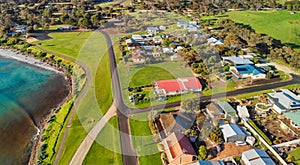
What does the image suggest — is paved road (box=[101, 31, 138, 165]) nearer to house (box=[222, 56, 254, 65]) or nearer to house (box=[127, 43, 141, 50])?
house (box=[127, 43, 141, 50])

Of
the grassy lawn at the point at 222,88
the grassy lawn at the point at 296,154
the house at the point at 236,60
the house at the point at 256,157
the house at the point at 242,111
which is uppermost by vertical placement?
the house at the point at 236,60

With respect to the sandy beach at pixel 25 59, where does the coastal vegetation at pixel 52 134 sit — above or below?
below

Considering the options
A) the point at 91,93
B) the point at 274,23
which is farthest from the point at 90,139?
the point at 274,23

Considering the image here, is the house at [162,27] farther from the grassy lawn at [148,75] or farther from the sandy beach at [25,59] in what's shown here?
the sandy beach at [25,59]

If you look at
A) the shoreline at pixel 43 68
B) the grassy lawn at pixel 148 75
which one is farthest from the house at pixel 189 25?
the shoreline at pixel 43 68

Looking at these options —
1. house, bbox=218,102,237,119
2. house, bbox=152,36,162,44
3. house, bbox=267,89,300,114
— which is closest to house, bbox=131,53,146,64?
house, bbox=152,36,162,44

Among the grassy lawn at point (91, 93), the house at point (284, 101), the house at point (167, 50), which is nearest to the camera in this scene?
the grassy lawn at point (91, 93)

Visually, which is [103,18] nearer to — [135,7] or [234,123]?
[135,7]
